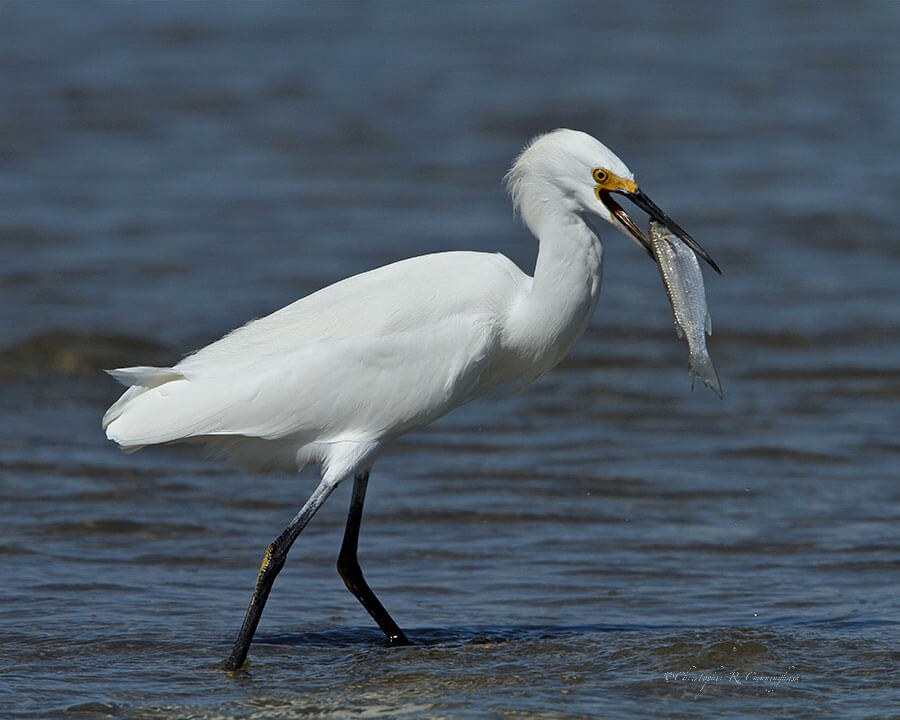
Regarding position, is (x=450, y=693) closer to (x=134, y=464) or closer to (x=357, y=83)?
(x=134, y=464)

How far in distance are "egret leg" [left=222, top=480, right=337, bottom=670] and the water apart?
13 centimetres

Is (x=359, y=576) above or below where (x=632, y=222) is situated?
below

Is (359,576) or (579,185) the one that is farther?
(359,576)

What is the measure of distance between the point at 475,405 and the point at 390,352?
4325mm

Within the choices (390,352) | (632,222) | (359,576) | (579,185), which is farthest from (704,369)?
(359,576)

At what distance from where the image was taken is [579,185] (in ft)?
19.4

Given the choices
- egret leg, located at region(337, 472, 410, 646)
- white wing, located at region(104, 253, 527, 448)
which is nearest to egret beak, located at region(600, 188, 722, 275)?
white wing, located at region(104, 253, 527, 448)

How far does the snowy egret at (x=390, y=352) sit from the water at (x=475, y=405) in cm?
93

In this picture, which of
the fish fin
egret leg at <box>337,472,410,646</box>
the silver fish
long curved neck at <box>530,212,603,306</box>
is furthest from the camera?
egret leg at <box>337,472,410,646</box>

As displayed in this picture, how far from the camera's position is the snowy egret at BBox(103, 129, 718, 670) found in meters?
5.88

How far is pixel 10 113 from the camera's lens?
17281mm

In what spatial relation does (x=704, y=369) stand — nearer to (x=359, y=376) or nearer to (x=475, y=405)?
(x=359, y=376)

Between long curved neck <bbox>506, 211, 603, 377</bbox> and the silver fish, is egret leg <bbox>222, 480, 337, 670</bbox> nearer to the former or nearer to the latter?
long curved neck <bbox>506, 211, 603, 377</bbox>

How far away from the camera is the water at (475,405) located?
5957 mm
